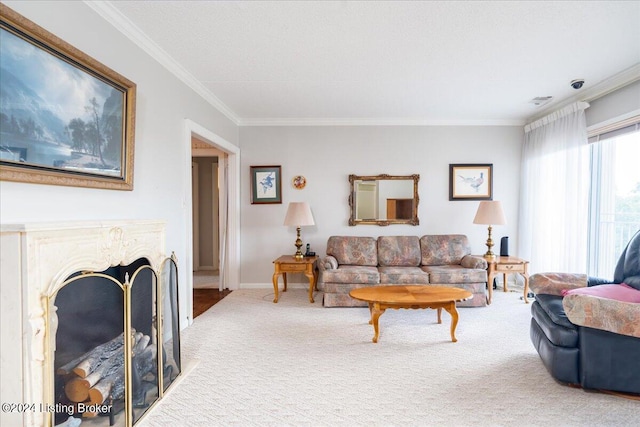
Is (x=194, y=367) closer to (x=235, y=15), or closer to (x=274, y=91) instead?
(x=235, y=15)

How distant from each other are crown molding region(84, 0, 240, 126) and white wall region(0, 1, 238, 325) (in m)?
0.04

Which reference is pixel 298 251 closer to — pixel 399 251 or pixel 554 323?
pixel 399 251

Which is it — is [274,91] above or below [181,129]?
above

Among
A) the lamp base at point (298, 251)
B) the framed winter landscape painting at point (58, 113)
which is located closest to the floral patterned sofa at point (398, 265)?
the lamp base at point (298, 251)

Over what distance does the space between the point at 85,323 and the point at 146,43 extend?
7.04 ft

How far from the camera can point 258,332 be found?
3156 mm

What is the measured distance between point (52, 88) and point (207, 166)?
5.05 m

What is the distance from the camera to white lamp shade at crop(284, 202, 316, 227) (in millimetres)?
4258

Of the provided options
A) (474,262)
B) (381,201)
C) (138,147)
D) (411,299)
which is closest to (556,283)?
(411,299)

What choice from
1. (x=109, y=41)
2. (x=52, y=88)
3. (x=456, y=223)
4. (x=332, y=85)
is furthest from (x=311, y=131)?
(x=52, y=88)

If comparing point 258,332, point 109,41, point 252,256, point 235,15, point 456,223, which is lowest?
point 258,332

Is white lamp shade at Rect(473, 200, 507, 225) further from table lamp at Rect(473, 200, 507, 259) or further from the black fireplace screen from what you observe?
the black fireplace screen

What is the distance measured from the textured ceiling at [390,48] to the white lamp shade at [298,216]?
1.39m

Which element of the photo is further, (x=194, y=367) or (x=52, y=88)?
(x=194, y=367)
